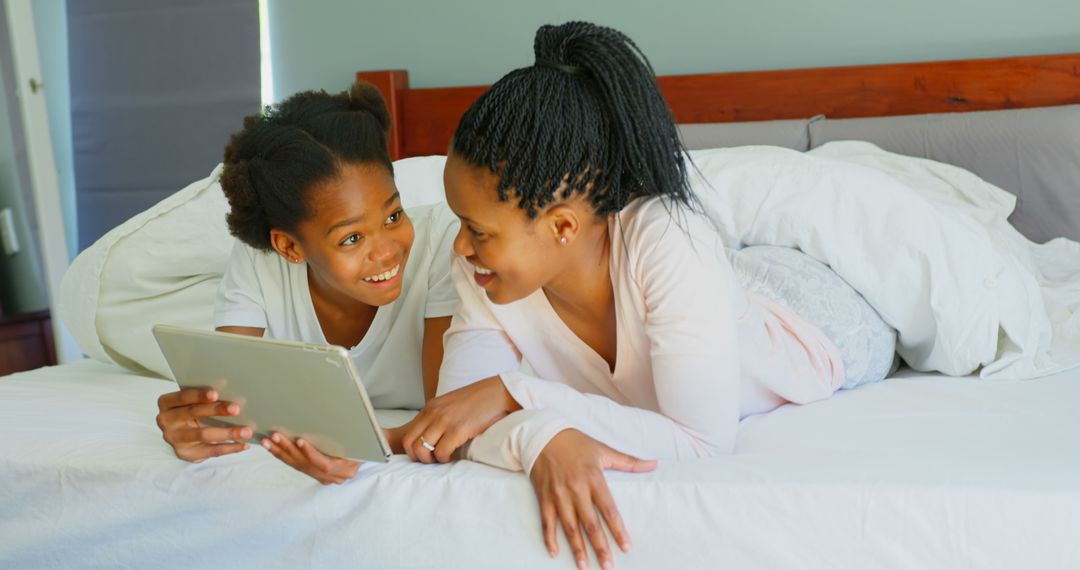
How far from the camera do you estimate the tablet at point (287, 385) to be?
3.01 ft

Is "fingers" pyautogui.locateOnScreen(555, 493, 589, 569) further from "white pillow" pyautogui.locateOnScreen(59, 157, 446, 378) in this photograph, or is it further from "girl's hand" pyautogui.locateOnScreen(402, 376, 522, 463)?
"white pillow" pyautogui.locateOnScreen(59, 157, 446, 378)

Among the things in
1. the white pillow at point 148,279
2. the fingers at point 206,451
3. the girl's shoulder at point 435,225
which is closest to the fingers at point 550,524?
the fingers at point 206,451

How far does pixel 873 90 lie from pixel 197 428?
5.72ft

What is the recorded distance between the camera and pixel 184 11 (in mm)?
2953

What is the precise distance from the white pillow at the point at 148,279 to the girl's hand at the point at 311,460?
0.72 metres

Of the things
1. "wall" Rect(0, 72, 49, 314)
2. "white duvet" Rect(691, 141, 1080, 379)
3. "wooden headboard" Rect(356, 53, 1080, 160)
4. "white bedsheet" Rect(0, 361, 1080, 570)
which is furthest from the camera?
"wall" Rect(0, 72, 49, 314)

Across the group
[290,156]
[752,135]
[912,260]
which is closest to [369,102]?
[290,156]

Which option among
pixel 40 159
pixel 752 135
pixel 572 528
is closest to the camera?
pixel 572 528

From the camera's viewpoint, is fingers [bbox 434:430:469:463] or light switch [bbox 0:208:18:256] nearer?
fingers [bbox 434:430:469:463]

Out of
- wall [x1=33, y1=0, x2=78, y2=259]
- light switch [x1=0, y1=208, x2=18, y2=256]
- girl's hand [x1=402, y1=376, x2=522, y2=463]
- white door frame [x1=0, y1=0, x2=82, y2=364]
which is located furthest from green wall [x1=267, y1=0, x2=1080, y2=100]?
girl's hand [x1=402, y1=376, x2=522, y2=463]

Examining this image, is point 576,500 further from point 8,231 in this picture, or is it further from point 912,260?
point 8,231

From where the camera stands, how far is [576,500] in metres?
0.93

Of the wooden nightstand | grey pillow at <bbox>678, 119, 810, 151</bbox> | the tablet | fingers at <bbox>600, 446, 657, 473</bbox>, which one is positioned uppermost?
grey pillow at <bbox>678, 119, 810, 151</bbox>

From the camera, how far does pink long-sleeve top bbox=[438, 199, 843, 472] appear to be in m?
1.06
